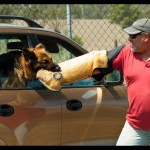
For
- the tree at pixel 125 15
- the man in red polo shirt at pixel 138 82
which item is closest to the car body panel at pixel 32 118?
the man in red polo shirt at pixel 138 82

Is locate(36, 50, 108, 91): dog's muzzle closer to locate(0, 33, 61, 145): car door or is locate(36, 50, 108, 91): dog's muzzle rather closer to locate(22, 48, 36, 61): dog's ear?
locate(22, 48, 36, 61): dog's ear

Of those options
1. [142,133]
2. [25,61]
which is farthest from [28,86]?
[142,133]

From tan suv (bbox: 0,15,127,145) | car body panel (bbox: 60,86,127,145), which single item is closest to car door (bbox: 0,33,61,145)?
tan suv (bbox: 0,15,127,145)

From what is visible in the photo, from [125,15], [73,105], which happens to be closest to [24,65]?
[73,105]

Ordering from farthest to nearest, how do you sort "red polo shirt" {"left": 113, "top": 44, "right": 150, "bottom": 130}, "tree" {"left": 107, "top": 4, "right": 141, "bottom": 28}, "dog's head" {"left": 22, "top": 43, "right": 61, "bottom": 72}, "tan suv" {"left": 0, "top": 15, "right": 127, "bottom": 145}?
"tree" {"left": 107, "top": 4, "right": 141, "bottom": 28}, "tan suv" {"left": 0, "top": 15, "right": 127, "bottom": 145}, "dog's head" {"left": 22, "top": 43, "right": 61, "bottom": 72}, "red polo shirt" {"left": 113, "top": 44, "right": 150, "bottom": 130}

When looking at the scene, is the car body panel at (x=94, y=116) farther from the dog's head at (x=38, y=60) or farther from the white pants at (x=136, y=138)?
the white pants at (x=136, y=138)

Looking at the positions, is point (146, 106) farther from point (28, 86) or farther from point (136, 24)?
point (28, 86)

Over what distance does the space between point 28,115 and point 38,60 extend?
1.64 feet

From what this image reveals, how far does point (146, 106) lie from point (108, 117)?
101 centimetres

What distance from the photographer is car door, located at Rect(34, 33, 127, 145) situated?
438 cm

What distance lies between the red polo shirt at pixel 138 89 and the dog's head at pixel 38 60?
62 centimetres

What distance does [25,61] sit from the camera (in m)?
4.07

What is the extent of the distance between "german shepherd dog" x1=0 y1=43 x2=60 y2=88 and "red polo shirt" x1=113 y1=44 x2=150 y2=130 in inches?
23.1
